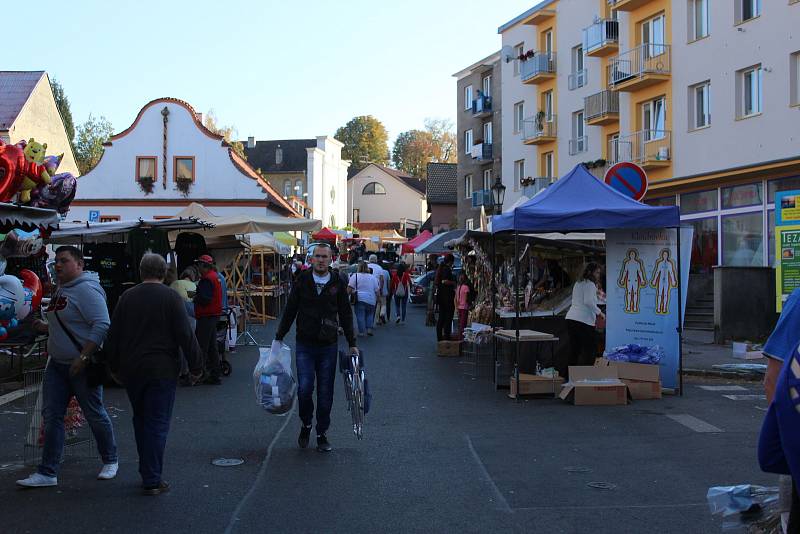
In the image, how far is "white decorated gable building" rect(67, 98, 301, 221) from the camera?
48344 millimetres

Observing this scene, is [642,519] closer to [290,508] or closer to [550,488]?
[550,488]

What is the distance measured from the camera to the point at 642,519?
596 centimetres

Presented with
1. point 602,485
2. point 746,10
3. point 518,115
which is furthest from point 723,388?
point 518,115

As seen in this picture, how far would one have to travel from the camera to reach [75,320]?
22.1 feet

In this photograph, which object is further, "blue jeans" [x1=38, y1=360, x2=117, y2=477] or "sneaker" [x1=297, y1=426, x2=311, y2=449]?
"sneaker" [x1=297, y1=426, x2=311, y2=449]

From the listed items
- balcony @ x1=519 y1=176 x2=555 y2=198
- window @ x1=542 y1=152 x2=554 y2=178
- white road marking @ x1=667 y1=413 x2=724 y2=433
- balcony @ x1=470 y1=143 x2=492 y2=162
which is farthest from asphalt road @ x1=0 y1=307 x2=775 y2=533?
balcony @ x1=470 y1=143 x2=492 y2=162

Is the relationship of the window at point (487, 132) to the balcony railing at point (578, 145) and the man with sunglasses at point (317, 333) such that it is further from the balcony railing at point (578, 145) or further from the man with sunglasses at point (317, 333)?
the man with sunglasses at point (317, 333)

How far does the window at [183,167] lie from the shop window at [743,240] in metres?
30.6

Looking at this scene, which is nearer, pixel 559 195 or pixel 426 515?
pixel 426 515

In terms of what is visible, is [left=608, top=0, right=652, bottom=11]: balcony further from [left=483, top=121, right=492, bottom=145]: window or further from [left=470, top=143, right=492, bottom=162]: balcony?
[left=483, top=121, right=492, bottom=145]: window

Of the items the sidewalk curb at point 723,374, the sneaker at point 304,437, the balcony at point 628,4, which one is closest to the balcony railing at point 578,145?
the balcony at point 628,4

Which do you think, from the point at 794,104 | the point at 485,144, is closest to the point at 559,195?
the point at 794,104

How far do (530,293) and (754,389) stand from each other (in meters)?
3.49

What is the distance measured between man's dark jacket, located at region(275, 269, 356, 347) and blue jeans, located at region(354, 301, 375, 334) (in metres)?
12.2
